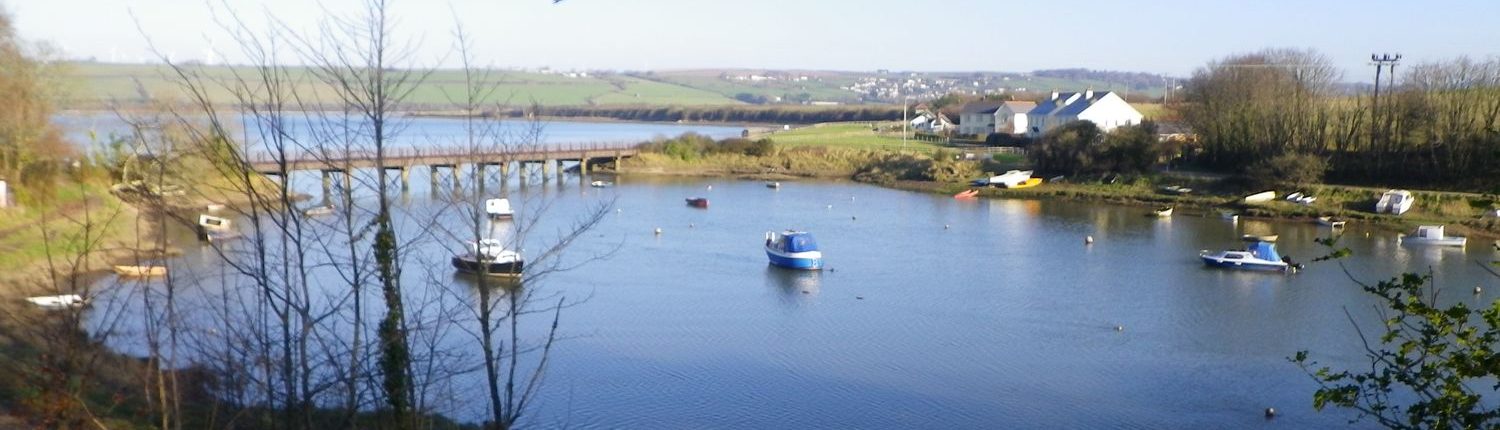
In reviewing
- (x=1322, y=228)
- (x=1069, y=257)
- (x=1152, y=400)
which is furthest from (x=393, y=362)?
(x=1322, y=228)

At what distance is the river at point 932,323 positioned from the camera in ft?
37.0

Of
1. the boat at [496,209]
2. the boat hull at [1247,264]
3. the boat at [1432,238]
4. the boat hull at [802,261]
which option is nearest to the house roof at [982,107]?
the boat at [1432,238]

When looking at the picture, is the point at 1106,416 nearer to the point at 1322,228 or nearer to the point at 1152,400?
the point at 1152,400

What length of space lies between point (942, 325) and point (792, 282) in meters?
3.73

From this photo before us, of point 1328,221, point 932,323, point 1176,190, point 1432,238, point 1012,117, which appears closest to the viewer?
point 932,323

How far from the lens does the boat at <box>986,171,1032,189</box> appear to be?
111 ft

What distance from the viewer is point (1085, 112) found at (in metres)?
43.5

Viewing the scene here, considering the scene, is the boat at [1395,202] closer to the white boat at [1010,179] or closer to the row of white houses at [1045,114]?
the white boat at [1010,179]

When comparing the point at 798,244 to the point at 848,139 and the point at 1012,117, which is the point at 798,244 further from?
the point at 1012,117

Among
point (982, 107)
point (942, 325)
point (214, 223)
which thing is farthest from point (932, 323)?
point (982, 107)

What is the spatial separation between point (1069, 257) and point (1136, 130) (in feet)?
42.0

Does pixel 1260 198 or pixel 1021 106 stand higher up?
pixel 1021 106

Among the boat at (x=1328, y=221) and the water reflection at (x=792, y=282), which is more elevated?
the boat at (x=1328, y=221)

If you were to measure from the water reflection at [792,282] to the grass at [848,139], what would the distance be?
23355 mm
